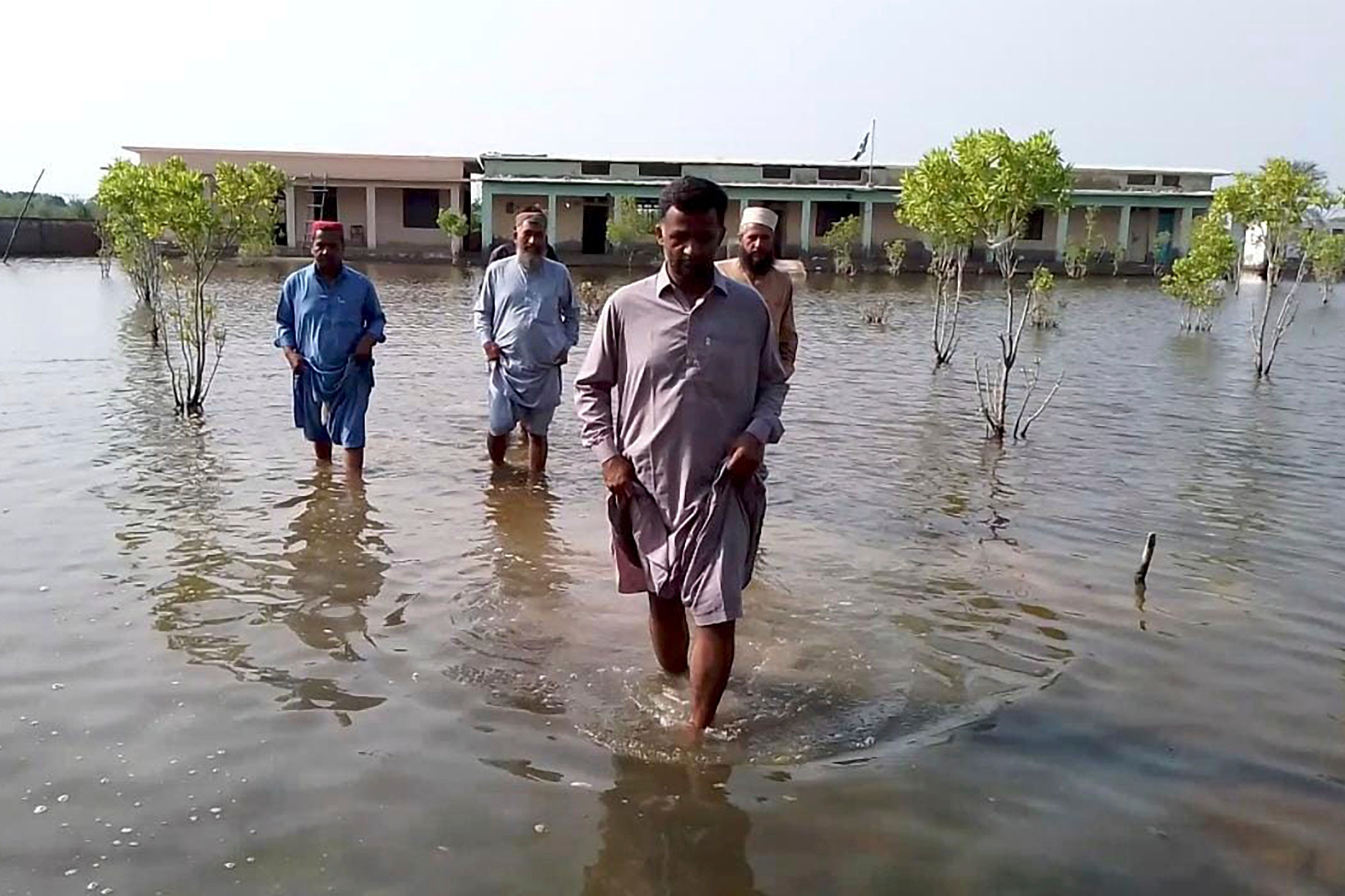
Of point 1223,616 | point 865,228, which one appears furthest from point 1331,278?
point 1223,616

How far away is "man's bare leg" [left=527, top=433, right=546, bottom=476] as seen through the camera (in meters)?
A: 7.71

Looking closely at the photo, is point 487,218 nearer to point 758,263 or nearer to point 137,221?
point 137,221

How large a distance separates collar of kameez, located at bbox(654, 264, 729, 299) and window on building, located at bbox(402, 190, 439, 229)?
39095 millimetres

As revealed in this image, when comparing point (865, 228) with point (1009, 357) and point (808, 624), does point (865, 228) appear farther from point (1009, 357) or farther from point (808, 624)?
point (808, 624)

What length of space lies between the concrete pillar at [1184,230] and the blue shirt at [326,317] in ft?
134

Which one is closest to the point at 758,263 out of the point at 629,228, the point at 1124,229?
the point at 629,228

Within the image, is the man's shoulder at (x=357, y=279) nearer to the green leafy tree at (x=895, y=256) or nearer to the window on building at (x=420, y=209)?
the green leafy tree at (x=895, y=256)

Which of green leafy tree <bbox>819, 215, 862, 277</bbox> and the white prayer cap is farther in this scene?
green leafy tree <bbox>819, 215, 862, 277</bbox>

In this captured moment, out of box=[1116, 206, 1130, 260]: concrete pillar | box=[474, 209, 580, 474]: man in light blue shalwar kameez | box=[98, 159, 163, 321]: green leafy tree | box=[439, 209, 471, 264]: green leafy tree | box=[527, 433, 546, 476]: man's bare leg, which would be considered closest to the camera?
box=[474, 209, 580, 474]: man in light blue shalwar kameez

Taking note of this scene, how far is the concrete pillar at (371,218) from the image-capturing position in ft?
129

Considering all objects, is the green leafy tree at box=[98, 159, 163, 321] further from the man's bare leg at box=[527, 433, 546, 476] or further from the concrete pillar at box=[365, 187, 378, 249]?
the concrete pillar at box=[365, 187, 378, 249]

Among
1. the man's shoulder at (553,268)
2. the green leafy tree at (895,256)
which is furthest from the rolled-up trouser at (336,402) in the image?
the green leafy tree at (895,256)

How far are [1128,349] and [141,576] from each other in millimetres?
15799

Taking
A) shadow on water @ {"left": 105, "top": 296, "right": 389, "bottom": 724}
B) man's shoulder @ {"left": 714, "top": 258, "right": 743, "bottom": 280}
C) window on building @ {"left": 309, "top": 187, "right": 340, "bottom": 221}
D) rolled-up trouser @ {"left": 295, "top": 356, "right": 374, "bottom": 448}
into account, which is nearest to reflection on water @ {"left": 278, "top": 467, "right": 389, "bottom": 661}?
shadow on water @ {"left": 105, "top": 296, "right": 389, "bottom": 724}
